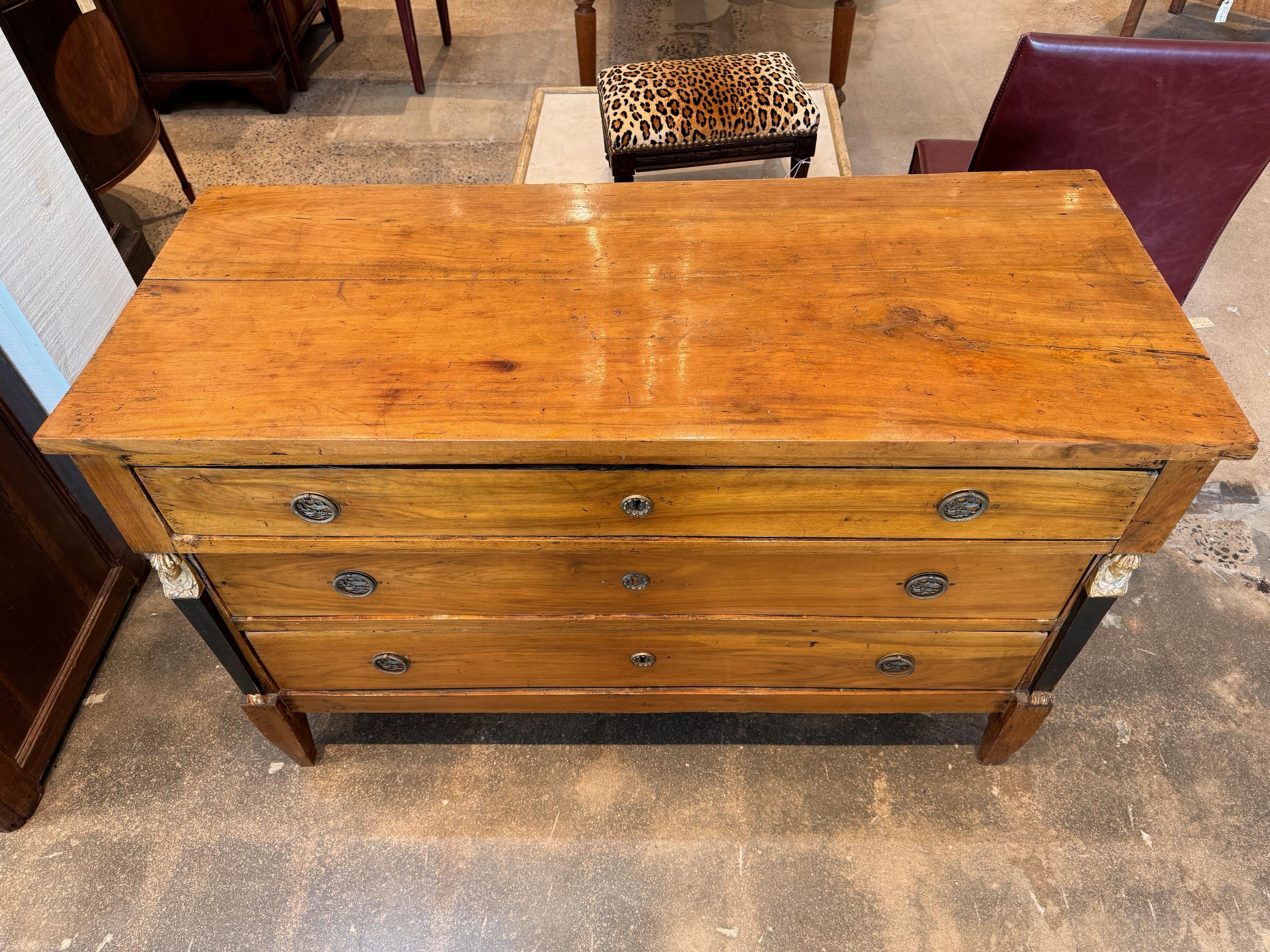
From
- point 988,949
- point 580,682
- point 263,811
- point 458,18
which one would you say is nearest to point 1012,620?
point 988,949

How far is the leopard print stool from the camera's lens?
2486mm

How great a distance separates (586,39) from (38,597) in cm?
273

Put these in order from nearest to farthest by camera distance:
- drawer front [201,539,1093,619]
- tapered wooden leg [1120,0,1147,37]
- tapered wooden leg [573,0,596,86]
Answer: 1. drawer front [201,539,1093,619]
2. tapered wooden leg [573,0,596,86]
3. tapered wooden leg [1120,0,1147,37]

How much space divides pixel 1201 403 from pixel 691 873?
49.2 inches

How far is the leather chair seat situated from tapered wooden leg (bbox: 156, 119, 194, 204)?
235cm

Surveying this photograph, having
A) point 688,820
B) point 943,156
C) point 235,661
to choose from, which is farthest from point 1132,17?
point 235,661

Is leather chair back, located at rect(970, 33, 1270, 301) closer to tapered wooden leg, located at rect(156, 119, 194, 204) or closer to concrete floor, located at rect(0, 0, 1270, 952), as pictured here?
concrete floor, located at rect(0, 0, 1270, 952)

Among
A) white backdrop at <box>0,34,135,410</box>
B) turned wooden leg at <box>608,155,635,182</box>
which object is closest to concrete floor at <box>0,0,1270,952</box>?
white backdrop at <box>0,34,135,410</box>

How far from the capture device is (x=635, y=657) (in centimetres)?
160

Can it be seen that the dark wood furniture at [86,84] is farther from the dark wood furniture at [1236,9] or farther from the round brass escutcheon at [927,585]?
the dark wood furniture at [1236,9]

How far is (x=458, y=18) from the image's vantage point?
4.38 m

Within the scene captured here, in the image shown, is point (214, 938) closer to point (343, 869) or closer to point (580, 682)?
point (343, 869)

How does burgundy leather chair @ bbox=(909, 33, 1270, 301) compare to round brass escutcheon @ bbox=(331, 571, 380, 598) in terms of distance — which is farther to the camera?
burgundy leather chair @ bbox=(909, 33, 1270, 301)

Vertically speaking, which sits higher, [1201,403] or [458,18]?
[1201,403]
